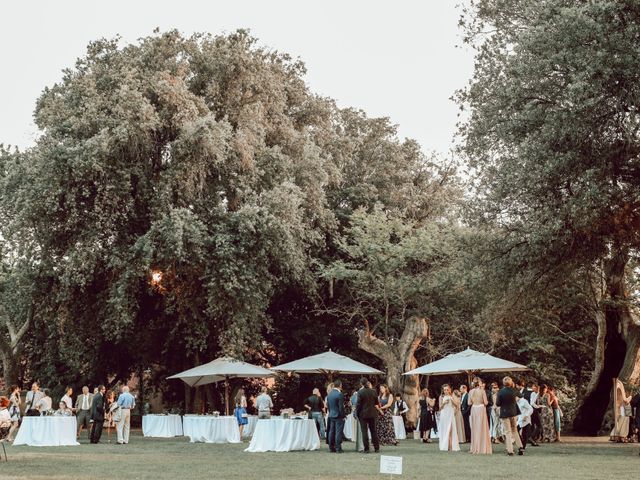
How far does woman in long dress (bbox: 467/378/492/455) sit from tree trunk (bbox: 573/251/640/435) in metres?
12.7

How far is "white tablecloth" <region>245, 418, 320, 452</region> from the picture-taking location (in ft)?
70.0

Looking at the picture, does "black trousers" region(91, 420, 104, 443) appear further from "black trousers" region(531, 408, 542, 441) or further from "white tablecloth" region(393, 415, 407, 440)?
"black trousers" region(531, 408, 542, 441)

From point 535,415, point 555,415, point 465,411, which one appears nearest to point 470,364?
point 465,411

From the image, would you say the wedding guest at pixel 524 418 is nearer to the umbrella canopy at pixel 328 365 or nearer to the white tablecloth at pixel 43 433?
the umbrella canopy at pixel 328 365

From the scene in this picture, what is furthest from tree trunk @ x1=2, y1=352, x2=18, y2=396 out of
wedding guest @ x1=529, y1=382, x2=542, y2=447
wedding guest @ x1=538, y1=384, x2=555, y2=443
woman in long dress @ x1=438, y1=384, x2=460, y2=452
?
woman in long dress @ x1=438, y1=384, x2=460, y2=452

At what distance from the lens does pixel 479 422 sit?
20391mm

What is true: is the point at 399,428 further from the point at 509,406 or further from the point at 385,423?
the point at 509,406

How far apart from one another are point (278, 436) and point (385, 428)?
4.51m

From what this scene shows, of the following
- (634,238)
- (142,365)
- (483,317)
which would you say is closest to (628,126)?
(634,238)

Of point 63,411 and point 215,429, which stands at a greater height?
point 63,411

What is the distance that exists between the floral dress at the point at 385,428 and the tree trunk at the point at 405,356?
33.5ft

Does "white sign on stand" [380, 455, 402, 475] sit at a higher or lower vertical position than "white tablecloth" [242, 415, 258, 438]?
higher

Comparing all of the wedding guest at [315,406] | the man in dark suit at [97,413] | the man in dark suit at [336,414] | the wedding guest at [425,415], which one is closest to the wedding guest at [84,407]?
the man in dark suit at [97,413]

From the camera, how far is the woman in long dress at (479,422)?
20156 millimetres
